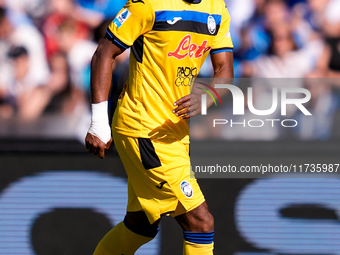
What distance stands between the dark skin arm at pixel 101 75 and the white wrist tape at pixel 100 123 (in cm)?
2

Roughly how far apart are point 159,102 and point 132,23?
428 mm

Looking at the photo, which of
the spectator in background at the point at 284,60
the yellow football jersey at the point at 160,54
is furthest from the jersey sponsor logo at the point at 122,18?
the spectator in background at the point at 284,60

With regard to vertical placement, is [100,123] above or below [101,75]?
below

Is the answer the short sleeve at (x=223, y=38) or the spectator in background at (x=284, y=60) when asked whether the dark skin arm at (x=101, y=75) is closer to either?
the short sleeve at (x=223, y=38)

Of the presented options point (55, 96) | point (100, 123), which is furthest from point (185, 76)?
point (55, 96)

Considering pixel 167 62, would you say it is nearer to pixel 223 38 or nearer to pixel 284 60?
pixel 223 38

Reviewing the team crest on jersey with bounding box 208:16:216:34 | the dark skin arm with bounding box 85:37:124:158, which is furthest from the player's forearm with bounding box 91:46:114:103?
the team crest on jersey with bounding box 208:16:216:34

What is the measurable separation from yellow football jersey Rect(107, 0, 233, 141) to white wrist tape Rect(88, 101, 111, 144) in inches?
5.4

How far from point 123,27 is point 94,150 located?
64cm

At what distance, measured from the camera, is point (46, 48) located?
11.6ft

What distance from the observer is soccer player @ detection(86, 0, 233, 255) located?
2.29 metres

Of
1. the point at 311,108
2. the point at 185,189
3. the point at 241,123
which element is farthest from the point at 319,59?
the point at 185,189

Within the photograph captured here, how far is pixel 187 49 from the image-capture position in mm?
2371

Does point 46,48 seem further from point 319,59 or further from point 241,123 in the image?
point 319,59
